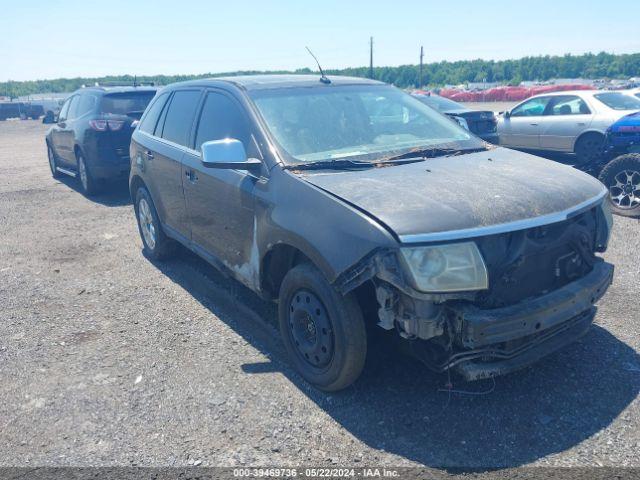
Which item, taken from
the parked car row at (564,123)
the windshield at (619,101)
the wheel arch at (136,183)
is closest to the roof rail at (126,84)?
the wheel arch at (136,183)

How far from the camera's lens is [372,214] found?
2850 mm

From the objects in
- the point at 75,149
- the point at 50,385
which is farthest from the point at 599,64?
the point at 50,385

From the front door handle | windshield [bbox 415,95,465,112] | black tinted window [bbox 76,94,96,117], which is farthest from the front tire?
windshield [bbox 415,95,465,112]

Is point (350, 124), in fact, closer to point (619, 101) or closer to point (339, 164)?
point (339, 164)

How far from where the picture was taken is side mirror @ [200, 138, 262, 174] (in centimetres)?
356

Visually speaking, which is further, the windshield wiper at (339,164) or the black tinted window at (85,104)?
the black tinted window at (85,104)

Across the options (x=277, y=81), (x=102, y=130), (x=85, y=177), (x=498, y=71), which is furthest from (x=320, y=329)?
(x=498, y=71)

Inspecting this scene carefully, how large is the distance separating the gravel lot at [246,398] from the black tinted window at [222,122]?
4.79ft

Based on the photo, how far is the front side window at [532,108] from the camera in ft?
37.7

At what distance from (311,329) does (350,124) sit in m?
1.62

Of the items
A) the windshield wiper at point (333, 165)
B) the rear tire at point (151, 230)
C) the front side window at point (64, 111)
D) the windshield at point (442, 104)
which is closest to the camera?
the windshield wiper at point (333, 165)

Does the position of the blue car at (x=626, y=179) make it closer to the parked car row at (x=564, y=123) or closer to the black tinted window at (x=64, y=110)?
the parked car row at (x=564, y=123)

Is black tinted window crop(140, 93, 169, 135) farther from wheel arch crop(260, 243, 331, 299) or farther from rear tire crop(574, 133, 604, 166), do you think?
rear tire crop(574, 133, 604, 166)

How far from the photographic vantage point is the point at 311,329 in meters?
3.42
